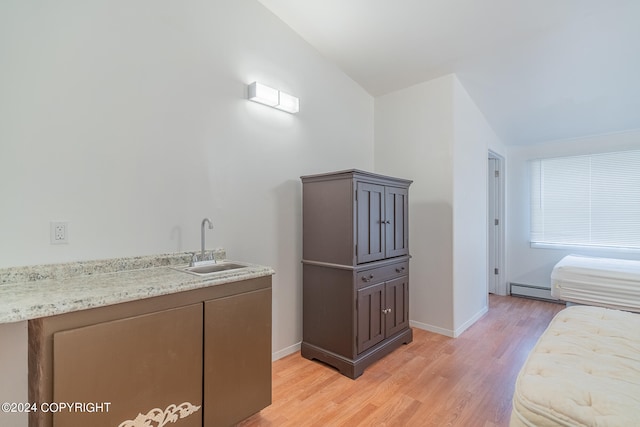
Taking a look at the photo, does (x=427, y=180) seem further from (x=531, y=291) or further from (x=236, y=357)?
(x=531, y=291)

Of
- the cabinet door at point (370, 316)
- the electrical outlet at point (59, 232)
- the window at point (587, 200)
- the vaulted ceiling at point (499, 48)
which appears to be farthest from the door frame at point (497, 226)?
the electrical outlet at point (59, 232)

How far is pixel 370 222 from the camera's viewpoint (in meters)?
2.69

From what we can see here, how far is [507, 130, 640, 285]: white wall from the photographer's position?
4.38 metres

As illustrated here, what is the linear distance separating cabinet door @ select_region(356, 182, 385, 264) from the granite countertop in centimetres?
92

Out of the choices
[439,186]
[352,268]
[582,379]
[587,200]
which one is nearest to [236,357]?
[352,268]

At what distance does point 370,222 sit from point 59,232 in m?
2.10

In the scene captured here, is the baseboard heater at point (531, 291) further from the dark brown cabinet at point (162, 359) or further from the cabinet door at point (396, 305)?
the dark brown cabinet at point (162, 359)

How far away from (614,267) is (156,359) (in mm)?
4373

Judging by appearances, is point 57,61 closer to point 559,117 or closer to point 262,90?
point 262,90

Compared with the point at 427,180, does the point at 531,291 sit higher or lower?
lower

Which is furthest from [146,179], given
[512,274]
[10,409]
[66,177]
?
[512,274]

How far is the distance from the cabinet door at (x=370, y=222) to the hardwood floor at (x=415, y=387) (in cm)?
94

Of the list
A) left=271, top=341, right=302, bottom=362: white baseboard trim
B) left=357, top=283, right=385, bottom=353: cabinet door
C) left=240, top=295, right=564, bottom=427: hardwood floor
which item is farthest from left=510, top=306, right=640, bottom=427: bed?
left=271, top=341, right=302, bottom=362: white baseboard trim

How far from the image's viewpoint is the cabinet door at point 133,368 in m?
1.27
